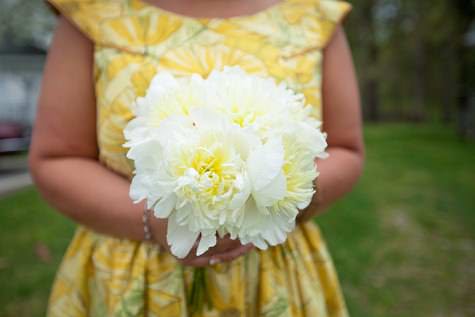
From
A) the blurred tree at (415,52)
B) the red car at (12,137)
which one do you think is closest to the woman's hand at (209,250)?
the red car at (12,137)

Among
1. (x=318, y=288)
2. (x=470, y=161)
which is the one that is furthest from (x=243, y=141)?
(x=470, y=161)

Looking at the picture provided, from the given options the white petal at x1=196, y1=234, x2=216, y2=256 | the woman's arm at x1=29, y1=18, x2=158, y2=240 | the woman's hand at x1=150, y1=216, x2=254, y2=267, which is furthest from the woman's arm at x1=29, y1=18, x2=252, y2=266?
the white petal at x1=196, y1=234, x2=216, y2=256

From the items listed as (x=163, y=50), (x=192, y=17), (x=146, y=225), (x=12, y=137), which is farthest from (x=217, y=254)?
(x=12, y=137)

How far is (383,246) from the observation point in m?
4.85

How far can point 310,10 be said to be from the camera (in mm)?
1395

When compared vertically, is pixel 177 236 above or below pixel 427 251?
above

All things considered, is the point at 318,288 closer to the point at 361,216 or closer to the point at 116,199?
the point at 116,199

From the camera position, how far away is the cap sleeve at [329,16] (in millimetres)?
1365

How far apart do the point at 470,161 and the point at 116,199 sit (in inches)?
421

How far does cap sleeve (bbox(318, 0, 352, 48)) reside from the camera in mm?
1365

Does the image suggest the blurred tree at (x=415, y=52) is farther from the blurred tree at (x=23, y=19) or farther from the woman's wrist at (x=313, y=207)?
the woman's wrist at (x=313, y=207)

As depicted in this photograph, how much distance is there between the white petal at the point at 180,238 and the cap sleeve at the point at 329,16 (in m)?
0.73

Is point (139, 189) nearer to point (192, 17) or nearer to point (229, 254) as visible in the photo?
point (229, 254)

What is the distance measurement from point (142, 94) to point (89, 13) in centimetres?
28
